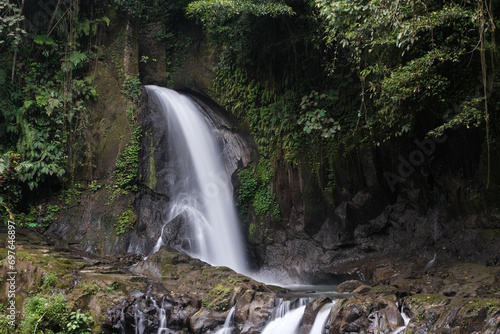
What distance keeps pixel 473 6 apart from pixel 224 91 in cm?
771

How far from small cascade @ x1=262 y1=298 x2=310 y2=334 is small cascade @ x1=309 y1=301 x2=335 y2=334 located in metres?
0.33

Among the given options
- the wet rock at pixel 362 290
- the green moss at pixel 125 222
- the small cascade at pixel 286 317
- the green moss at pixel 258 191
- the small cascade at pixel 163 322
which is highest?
the green moss at pixel 258 191

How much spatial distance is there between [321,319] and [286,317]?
69 centimetres

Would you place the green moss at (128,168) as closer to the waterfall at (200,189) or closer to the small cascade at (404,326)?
the waterfall at (200,189)

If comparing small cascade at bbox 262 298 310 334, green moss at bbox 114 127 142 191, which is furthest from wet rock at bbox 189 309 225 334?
green moss at bbox 114 127 142 191

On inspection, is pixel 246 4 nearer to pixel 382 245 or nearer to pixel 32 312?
pixel 382 245

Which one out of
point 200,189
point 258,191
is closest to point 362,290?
point 258,191

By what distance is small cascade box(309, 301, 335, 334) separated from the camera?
24.0 ft

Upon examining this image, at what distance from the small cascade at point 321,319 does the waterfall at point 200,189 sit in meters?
4.61

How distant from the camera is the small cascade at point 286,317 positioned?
7.64 metres

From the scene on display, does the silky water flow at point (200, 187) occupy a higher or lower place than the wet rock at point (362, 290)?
higher

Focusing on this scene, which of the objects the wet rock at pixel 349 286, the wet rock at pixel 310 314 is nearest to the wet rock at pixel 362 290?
the wet rock at pixel 349 286

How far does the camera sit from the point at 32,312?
8070 mm

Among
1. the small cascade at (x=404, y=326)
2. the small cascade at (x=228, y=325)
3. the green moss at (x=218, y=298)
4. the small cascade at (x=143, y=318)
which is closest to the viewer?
the small cascade at (x=404, y=326)
